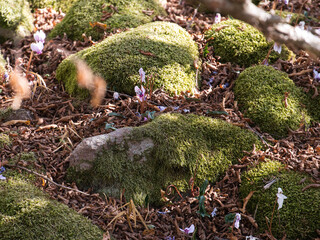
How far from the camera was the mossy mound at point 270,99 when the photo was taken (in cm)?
334

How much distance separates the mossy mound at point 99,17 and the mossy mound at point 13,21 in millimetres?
420

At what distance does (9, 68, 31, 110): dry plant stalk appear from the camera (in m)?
3.65

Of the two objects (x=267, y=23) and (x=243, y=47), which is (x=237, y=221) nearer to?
(x=267, y=23)

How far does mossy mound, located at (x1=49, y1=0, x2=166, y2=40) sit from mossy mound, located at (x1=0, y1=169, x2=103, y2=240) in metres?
2.62

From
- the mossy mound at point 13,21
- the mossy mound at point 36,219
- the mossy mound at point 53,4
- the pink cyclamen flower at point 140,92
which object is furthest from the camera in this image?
the mossy mound at point 53,4

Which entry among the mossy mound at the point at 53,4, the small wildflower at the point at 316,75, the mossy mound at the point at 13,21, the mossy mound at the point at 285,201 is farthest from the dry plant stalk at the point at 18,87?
the small wildflower at the point at 316,75

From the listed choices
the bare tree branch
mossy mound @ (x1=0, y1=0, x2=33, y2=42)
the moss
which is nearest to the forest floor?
the moss

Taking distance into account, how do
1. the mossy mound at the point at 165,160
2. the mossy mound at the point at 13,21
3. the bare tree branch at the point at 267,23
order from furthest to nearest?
the mossy mound at the point at 13,21 → the mossy mound at the point at 165,160 → the bare tree branch at the point at 267,23

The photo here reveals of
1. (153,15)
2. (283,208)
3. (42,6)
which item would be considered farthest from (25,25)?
(283,208)

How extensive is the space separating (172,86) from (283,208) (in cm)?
168

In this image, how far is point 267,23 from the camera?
87cm

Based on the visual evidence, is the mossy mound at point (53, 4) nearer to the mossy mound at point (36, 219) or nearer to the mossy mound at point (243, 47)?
the mossy mound at point (243, 47)

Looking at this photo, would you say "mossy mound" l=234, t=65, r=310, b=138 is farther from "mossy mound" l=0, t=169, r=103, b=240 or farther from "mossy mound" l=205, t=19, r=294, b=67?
"mossy mound" l=0, t=169, r=103, b=240

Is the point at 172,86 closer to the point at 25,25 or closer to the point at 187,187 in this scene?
the point at 187,187
